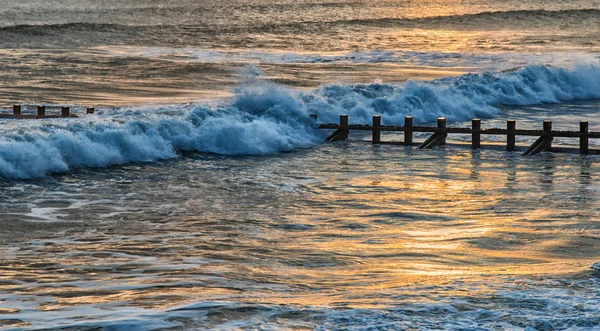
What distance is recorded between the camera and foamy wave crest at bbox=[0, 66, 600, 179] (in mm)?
20281

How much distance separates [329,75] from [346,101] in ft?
50.4

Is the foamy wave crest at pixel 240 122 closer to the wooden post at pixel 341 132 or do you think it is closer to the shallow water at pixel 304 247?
the wooden post at pixel 341 132

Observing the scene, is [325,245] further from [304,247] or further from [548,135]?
[548,135]

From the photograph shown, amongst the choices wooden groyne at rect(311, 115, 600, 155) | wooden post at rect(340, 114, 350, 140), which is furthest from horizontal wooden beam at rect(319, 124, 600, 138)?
wooden post at rect(340, 114, 350, 140)

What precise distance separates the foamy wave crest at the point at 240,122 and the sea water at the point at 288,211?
0.19 ft

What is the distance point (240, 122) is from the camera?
25234 mm

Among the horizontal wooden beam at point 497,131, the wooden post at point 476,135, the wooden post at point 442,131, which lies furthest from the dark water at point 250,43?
the wooden post at point 476,135

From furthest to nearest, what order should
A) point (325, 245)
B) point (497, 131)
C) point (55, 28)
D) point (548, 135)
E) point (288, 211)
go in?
point (55, 28)
point (497, 131)
point (548, 135)
point (288, 211)
point (325, 245)

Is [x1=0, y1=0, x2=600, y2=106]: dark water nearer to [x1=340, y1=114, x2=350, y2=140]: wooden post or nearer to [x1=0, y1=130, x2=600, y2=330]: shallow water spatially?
[x1=340, y1=114, x2=350, y2=140]: wooden post

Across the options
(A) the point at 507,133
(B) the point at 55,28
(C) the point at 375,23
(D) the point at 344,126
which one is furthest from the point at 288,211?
(C) the point at 375,23

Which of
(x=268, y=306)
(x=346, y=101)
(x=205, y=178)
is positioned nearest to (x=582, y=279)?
(x=268, y=306)

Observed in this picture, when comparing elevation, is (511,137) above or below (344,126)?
below

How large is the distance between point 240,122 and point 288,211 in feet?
30.9

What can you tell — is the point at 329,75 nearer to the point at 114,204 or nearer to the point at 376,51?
the point at 376,51
